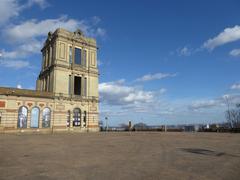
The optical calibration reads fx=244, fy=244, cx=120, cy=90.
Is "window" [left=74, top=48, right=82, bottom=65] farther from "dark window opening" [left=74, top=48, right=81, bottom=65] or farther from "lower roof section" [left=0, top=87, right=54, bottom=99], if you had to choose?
"lower roof section" [left=0, top=87, right=54, bottom=99]

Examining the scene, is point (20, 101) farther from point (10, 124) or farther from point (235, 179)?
point (235, 179)

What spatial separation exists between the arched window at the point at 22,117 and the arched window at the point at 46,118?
330 centimetres

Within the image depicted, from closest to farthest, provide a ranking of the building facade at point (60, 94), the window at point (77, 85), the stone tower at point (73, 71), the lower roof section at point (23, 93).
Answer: the lower roof section at point (23, 93)
the building facade at point (60, 94)
the stone tower at point (73, 71)
the window at point (77, 85)

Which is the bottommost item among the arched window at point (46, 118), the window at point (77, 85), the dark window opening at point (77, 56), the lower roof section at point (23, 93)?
the arched window at point (46, 118)

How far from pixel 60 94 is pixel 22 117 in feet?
27.8

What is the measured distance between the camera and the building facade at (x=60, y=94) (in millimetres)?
42156

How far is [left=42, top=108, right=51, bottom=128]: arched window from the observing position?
44875mm

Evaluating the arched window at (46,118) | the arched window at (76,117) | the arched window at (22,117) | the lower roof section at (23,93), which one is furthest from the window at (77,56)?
the arched window at (22,117)

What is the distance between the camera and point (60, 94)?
47.8 metres

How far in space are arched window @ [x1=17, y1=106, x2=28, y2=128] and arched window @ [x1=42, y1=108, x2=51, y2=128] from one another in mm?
3296

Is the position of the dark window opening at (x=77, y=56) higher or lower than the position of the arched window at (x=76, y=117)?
higher

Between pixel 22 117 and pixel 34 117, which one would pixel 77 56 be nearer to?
pixel 34 117

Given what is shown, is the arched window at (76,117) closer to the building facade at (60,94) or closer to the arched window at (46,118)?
the building facade at (60,94)

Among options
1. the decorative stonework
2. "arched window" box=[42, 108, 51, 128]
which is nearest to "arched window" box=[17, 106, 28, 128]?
the decorative stonework
